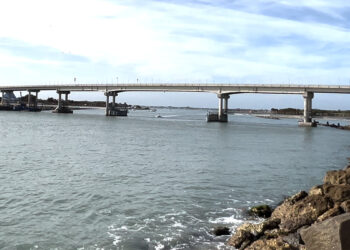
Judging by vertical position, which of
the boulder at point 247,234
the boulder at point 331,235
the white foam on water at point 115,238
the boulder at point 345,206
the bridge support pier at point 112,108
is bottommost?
the white foam on water at point 115,238

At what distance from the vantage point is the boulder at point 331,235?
29.2 ft

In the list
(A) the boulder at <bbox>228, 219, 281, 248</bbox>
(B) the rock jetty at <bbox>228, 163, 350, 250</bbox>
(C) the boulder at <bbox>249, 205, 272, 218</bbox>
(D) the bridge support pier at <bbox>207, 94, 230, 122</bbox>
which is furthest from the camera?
(D) the bridge support pier at <bbox>207, 94, 230, 122</bbox>

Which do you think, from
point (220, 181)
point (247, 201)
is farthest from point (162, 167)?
point (247, 201)

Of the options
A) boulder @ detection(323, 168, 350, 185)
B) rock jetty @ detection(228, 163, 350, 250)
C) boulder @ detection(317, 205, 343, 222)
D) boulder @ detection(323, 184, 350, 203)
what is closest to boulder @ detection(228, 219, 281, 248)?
rock jetty @ detection(228, 163, 350, 250)

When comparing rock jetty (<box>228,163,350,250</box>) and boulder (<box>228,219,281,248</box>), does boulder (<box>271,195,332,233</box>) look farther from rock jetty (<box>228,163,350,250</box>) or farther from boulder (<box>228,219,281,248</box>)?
boulder (<box>228,219,281,248</box>)

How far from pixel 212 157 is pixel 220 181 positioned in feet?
38.6

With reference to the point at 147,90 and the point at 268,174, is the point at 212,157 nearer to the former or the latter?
the point at 268,174

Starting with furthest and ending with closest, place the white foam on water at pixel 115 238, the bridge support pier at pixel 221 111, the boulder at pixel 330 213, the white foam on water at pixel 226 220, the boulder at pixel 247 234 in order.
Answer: the bridge support pier at pixel 221 111
the white foam on water at pixel 226 220
the boulder at pixel 330 213
the white foam on water at pixel 115 238
the boulder at pixel 247 234

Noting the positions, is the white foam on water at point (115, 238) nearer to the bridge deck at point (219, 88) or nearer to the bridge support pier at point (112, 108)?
the bridge deck at point (219, 88)

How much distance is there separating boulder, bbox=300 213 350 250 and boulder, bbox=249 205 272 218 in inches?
238

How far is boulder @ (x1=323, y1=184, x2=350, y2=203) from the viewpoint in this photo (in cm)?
1461

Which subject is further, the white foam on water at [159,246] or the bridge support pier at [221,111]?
the bridge support pier at [221,111]

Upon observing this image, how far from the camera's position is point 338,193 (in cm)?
1496

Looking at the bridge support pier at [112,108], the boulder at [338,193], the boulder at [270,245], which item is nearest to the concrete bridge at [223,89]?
the bridge support pier at [112,108]
